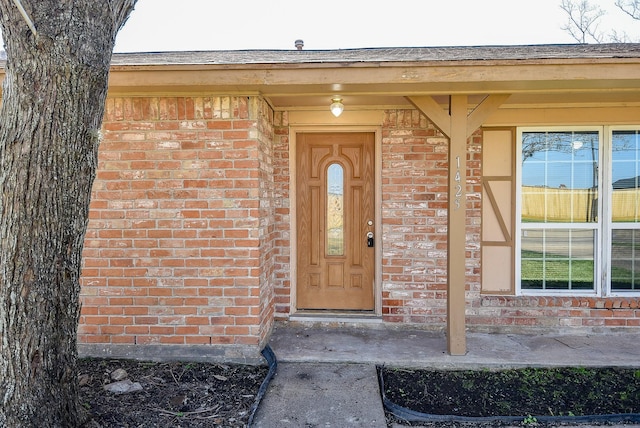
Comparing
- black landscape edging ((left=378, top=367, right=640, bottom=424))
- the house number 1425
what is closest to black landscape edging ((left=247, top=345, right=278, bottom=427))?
black landscape edging ((left=378, top=367, right=640, bottom=424))

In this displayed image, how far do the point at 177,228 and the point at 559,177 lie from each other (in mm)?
4084

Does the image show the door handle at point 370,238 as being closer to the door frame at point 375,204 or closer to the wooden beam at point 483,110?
the door frame at point 375,204

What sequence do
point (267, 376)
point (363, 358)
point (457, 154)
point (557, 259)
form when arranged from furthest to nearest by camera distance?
point (557, 259), point (363, 358), point (457, 154), point (267, 376)

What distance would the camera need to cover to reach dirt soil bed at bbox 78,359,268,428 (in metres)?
2.94

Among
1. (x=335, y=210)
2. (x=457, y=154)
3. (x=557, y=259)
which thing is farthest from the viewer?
(x=335, y=210)

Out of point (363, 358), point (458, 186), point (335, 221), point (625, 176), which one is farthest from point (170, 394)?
point (625, 176)

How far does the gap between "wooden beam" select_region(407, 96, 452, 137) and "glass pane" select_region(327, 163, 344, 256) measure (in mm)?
1332

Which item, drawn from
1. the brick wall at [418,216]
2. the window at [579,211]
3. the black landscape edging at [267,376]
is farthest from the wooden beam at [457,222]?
the black landscape edging at [267,376]

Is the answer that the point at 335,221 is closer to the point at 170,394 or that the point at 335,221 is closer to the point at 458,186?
the point at 458,186

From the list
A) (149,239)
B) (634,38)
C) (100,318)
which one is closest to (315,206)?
(149,239)

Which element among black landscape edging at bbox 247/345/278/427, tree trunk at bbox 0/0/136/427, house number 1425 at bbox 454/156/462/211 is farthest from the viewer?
house number 1425 at bbox 454/156/462/211

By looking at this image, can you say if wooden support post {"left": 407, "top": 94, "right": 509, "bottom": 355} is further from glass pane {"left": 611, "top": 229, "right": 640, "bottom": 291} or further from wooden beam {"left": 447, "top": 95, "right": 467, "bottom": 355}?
glass pane {"left": 611, "top": 229, "right": 640, "bottom": 291}

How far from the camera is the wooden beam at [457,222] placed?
3768 mm

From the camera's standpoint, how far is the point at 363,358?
393 cm
